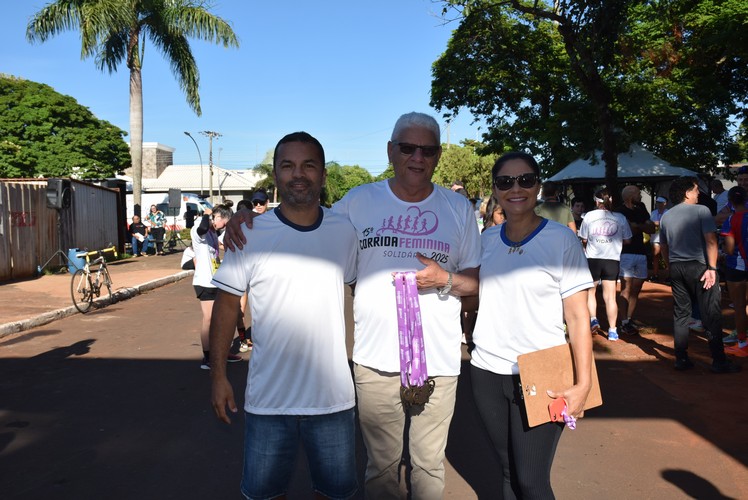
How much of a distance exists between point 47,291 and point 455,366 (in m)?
12.7

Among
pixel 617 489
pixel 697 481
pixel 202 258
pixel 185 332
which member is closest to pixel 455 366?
pixel 617 489

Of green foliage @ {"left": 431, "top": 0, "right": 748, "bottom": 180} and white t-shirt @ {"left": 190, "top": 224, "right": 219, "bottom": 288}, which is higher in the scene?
green foliage @ {"left": 431, "top": 0, "right": 748, "bottom": 180}

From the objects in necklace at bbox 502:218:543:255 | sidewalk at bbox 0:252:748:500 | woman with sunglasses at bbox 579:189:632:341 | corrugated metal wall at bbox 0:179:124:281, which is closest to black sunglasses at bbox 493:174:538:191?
necklace at bbox 502:218:543:255

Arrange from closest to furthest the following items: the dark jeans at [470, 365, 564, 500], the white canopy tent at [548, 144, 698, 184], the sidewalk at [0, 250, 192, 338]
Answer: the dark jeans at [470, 365, 564, 500], the sidewalk at [0, 250, 192, 338], the white canopy tent at [548, 144, 698, 184]

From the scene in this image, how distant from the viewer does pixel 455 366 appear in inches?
116

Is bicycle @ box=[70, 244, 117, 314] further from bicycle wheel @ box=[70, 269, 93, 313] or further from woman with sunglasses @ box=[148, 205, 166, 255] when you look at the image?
woman with sunglasses @ box=[148, 205, 166, 255]

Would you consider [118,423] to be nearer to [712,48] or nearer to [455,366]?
[455,366]

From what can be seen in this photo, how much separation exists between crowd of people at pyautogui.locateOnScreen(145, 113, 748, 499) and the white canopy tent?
15.6 metres

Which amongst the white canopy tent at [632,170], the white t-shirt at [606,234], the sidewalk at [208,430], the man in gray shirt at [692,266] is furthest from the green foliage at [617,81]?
the sidewalk at [208,430]

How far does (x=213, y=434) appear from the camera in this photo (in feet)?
16.0

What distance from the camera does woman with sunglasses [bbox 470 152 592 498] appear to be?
2674 millimetres

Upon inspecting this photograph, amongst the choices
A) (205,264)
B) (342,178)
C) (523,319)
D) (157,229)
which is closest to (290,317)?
(523,319)

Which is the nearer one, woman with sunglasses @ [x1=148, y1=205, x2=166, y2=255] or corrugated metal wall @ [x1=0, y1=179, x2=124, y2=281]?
corrugated metal wall @ [x1=0, y1=179, x2=124, y2=281]

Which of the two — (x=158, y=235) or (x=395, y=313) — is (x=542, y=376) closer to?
(x=395, y=313)
